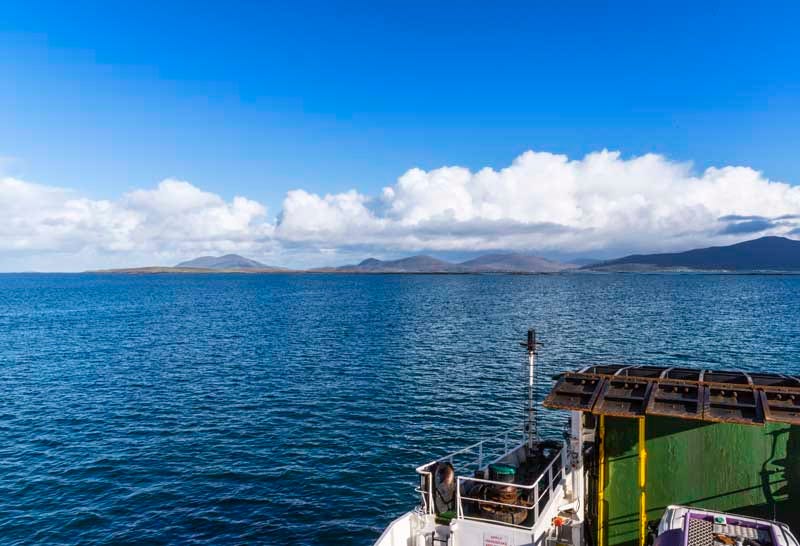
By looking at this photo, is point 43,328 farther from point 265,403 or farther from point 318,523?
point 318,523

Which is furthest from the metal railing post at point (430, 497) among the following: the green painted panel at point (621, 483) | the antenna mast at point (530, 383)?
the green painted panel at point (621, 483)

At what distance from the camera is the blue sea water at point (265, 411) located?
2589 centimetres

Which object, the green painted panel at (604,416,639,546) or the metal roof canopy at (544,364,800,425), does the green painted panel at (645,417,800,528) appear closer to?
the green painted panel at (604,416,639,546)

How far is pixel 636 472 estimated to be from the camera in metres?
17.5

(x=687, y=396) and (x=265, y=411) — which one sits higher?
(x=687, y=396)

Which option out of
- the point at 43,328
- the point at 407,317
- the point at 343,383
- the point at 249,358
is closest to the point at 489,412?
the point at 343,383

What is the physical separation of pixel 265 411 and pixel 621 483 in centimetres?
3207

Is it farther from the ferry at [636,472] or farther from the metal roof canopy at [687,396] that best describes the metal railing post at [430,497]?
the metal roof canopy at [687,396]

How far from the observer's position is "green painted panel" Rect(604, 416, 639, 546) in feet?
57.3

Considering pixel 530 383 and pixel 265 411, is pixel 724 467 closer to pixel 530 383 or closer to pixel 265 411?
pixel 530 383

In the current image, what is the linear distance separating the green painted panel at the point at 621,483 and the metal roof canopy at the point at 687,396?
6.16 ft

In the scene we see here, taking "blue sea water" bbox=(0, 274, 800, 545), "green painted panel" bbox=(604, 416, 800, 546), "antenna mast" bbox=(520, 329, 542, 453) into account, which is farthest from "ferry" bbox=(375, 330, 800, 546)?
"blue sea water" bbox=(0, 274, 800, 545)

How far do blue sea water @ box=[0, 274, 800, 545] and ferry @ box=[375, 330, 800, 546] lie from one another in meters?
8.56

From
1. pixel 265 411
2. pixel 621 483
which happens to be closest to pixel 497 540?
→ pixel 621 483
